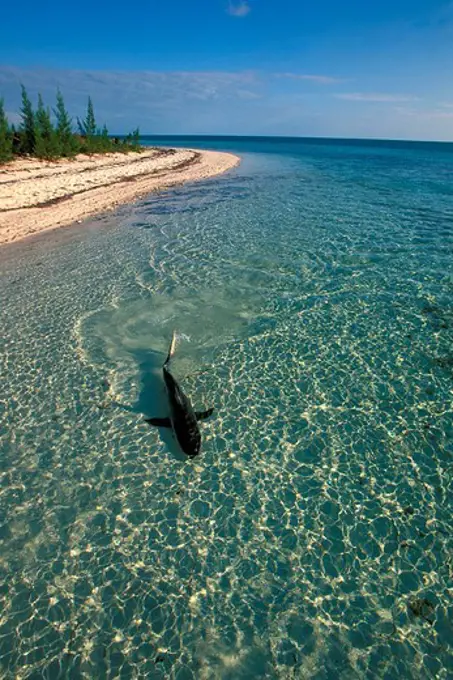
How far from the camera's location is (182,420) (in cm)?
775

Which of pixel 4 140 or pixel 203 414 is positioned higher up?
pixel 4 140

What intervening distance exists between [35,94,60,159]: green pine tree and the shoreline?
1.27 meters

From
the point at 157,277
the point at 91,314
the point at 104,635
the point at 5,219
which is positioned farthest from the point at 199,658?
the point at 5,219

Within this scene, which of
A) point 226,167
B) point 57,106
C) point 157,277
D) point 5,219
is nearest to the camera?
point 157,277

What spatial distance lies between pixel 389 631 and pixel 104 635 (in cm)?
377

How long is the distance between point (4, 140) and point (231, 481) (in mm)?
44105

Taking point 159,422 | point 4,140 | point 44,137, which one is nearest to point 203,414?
point 159,422

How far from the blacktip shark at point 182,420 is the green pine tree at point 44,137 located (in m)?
45.6

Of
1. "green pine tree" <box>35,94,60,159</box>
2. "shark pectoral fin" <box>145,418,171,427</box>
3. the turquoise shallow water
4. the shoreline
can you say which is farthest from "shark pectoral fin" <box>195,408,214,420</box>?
"green pine tree" <box>35,94,60,159</box>

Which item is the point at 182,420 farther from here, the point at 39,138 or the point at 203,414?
the point at 39,138

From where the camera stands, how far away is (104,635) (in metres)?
4.98

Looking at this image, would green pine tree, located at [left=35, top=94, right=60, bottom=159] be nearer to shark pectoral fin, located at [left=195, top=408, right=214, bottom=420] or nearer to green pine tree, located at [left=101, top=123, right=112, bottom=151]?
green pine tree, located at [left=101, top=123, right=112, bottom=151]

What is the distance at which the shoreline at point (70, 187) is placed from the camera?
77.2 ft

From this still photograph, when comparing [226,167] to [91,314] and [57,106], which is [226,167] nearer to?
[57,106]
